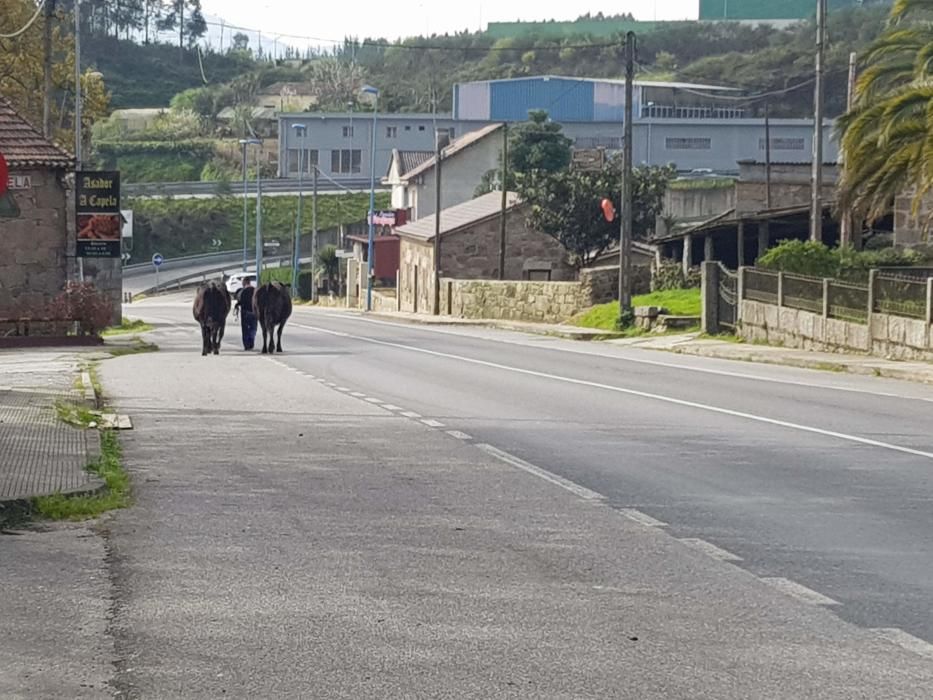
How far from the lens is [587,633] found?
7531 millimetres

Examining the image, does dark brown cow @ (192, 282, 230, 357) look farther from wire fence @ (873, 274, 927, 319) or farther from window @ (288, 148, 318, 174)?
window @ (288, 148, 318, 174)

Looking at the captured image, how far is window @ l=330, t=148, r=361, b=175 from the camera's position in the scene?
401 ft

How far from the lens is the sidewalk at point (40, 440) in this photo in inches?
463

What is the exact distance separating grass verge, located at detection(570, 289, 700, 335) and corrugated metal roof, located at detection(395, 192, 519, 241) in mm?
19636

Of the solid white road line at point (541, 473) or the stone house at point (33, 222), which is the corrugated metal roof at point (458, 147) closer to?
the stone house at point (33, 222)

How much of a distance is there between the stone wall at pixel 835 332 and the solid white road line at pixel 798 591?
64.5 ft

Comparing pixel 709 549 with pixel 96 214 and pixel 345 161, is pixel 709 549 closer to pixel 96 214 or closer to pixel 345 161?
pixel 96 214

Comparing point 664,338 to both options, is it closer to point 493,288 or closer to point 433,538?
point 493,288

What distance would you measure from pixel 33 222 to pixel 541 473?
103 ft

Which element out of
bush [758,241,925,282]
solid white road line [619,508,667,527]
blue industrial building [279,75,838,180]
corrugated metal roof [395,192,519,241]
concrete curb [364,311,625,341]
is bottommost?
concrete curb [364,311,625,341]

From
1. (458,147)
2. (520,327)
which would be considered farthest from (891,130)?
(458,147)

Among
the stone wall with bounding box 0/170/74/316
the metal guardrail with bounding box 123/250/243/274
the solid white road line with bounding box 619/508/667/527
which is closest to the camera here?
the solid white road line with bounding box 619/508/667/527

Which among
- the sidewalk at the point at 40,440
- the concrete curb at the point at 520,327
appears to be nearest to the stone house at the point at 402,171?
the concrete curb at the point at 520,327

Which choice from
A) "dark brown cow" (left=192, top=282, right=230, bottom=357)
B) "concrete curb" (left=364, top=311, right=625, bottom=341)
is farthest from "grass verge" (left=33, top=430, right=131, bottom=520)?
"concrete curb" (left=364, top=311, right=625, bottom=341)
